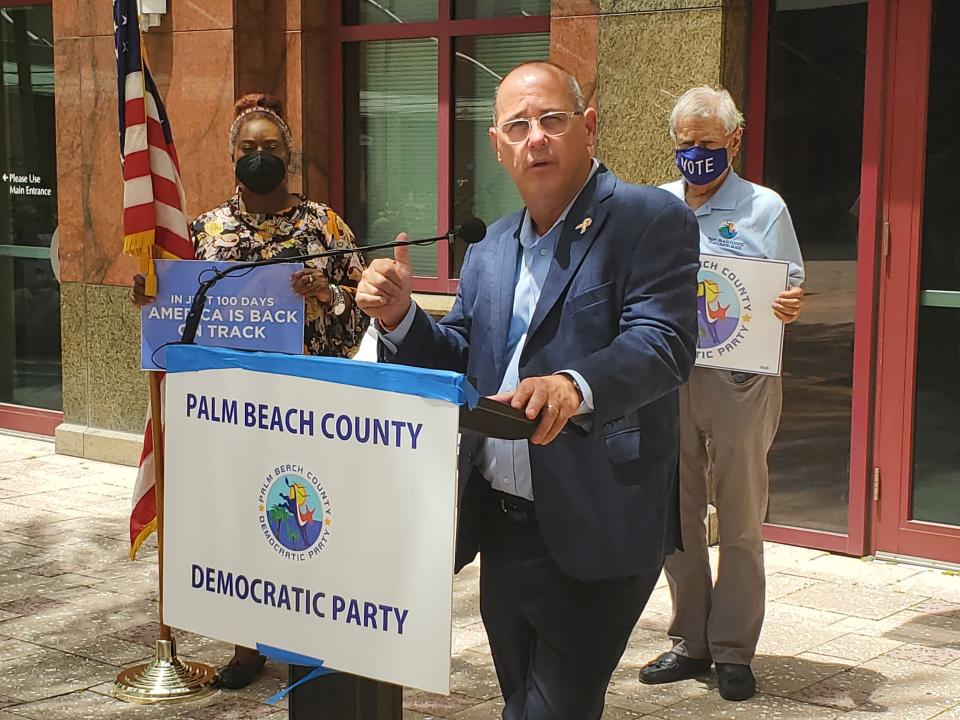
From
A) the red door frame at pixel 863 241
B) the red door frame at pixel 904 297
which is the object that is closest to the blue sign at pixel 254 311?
the red door frame at pixel 863 241

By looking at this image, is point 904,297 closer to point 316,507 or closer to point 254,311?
point 254,311

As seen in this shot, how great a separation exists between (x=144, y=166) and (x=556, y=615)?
287cm

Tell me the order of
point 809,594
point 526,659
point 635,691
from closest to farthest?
point 526,659
point 635,691
point 809,594

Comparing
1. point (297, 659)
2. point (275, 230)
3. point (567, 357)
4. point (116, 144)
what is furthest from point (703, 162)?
point (116, 144)

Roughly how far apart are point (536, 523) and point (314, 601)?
73 cm

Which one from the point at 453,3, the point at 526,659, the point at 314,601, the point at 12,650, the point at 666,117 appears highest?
the point at 453,3

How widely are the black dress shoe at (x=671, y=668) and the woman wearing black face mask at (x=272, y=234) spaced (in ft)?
4.85

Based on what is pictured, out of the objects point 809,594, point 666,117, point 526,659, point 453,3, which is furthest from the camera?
point 453,3

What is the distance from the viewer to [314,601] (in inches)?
102

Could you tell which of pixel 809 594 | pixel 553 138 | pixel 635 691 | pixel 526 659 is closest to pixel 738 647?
pixel 635 691

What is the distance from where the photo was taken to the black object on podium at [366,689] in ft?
8.24

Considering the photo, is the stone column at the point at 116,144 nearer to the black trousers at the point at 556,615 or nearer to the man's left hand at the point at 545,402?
the black trousers at the point at 556,615

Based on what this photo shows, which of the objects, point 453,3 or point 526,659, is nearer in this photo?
point 526,659

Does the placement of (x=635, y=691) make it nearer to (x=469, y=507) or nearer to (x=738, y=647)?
(x=738, y=647)
